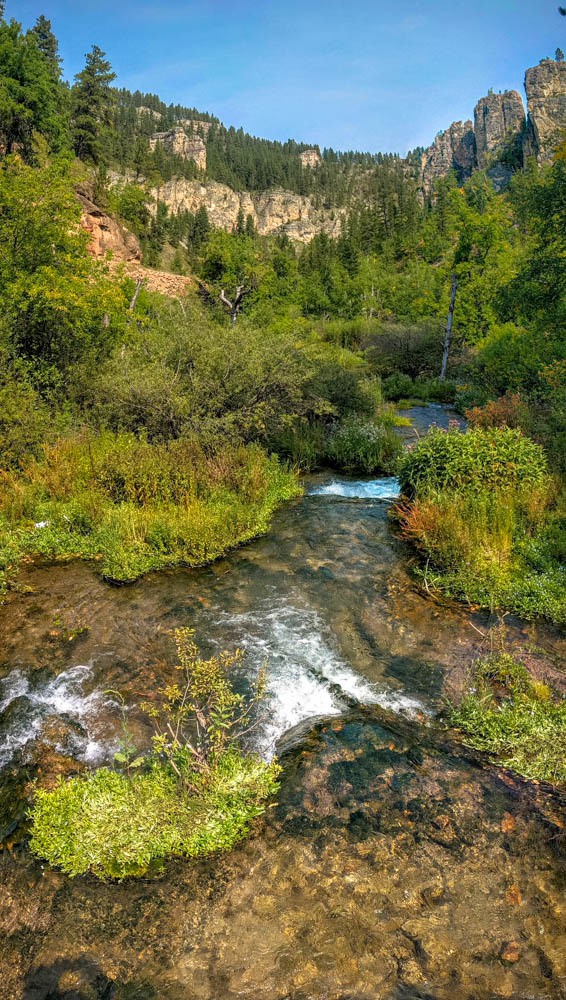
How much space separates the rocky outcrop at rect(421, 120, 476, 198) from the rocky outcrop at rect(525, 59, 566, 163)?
130 ft

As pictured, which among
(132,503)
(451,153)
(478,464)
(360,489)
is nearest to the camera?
(478,464)

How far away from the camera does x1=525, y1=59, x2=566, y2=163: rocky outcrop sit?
390 ft

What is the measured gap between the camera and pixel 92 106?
54.4 m

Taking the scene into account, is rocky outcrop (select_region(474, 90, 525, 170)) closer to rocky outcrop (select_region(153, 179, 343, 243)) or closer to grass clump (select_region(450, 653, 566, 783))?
rocky outcrop (select_region(153, 179, 343, 243))

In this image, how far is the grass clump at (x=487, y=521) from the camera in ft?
24.4

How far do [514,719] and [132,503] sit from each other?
7232 mm

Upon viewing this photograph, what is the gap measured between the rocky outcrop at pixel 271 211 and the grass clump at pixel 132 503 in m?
135

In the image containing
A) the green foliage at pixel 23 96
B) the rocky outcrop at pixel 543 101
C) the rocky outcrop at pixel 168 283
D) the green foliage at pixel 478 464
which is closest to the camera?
the green foliage at pixel 478 464

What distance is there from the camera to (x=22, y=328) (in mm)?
13344

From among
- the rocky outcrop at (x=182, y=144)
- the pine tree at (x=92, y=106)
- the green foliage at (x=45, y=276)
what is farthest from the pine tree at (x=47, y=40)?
the rocky outcrop at (x=182, y=144)

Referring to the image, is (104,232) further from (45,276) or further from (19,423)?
(19,423)

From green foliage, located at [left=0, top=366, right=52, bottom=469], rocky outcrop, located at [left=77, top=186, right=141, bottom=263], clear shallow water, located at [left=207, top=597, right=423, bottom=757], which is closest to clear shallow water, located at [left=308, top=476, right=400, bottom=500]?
clear shallow water, located at [left=207, top=597, right=423, bottom=757]

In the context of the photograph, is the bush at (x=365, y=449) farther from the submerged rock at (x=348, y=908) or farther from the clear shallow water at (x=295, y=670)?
the submerged rock at (x=348, y=908)

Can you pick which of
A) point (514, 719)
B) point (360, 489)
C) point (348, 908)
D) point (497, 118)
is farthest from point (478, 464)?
point (497, 118)
